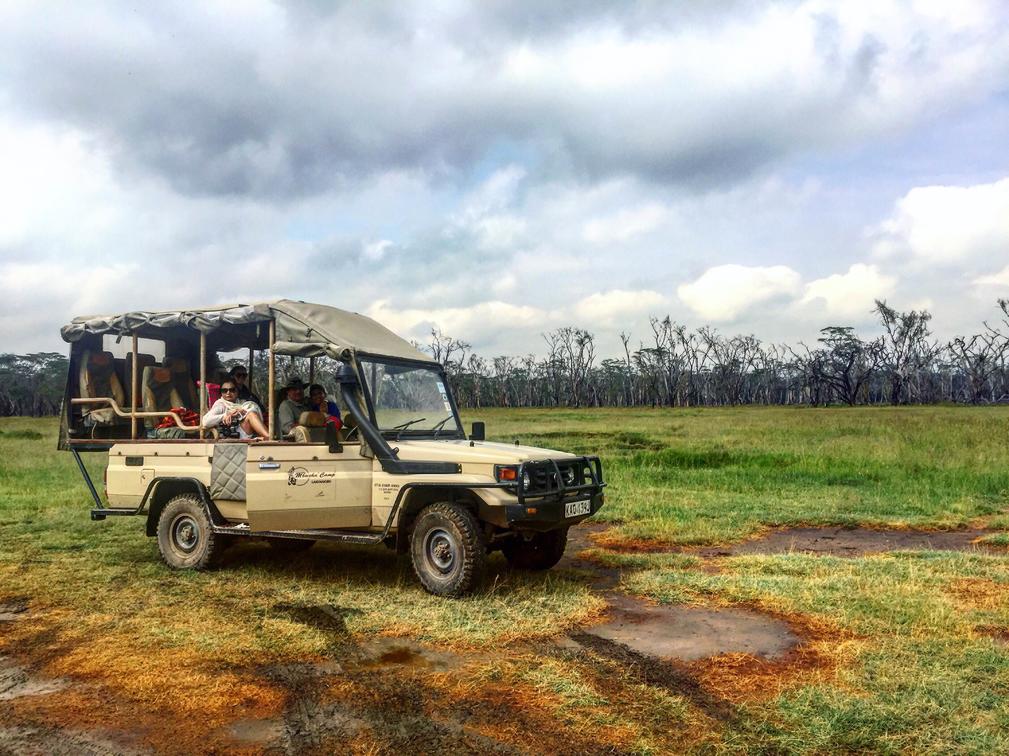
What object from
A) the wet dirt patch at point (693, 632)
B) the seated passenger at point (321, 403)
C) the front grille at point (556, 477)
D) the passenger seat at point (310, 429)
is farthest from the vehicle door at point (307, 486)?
the wet dirt patch at point (693, 632)

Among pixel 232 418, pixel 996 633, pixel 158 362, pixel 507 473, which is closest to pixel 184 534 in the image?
pixel 232 418

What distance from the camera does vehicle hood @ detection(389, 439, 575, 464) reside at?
23.1 ft

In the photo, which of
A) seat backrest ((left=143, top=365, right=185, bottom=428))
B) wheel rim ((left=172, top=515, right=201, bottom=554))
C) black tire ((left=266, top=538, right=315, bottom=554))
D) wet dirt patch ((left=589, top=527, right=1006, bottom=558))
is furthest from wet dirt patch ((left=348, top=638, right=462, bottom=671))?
seat backrest ((left=143, top=365, right=185, bottom=428))

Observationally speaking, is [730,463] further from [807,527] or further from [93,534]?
[93,534]

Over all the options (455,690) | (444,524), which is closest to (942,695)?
(455,690)

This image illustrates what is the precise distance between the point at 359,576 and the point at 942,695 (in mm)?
5289

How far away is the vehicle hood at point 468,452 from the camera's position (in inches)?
277

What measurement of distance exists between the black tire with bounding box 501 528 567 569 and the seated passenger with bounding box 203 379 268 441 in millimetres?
2857

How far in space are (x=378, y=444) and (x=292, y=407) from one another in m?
1.34

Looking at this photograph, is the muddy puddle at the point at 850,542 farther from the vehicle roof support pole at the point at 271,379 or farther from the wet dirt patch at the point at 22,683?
the wet dirt patch at the point at 22,683

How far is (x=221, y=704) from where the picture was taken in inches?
182

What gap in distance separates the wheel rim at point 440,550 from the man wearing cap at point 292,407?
190cm

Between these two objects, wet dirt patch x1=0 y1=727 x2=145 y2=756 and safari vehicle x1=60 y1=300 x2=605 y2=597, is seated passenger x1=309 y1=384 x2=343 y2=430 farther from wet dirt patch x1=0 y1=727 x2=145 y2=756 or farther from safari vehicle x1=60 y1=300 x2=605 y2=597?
wet dirt patch x1=0 y1=727 x2=145 y2=756

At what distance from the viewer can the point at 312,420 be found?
7.95m
